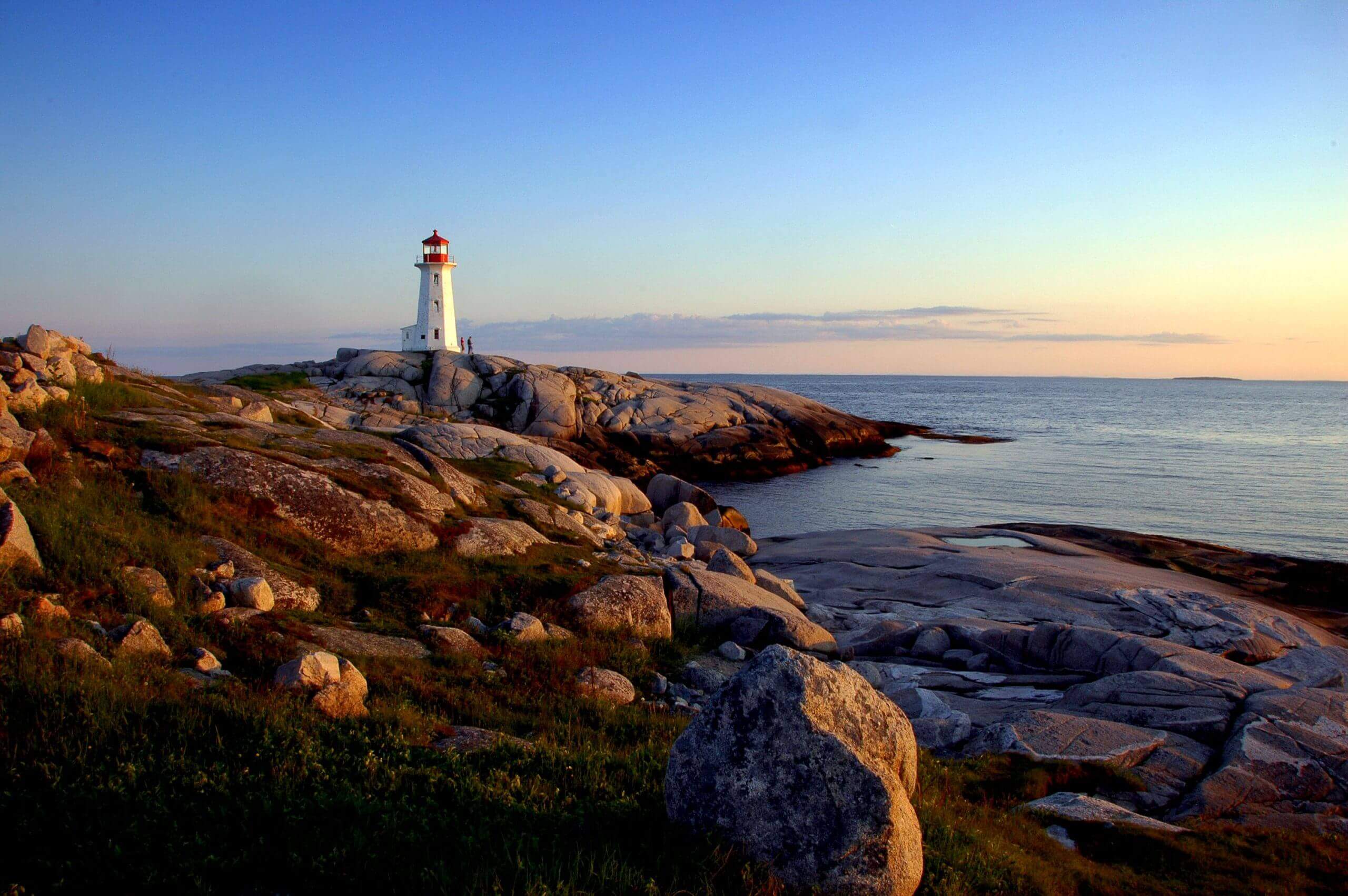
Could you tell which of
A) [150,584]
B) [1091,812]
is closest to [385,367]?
[150,584]

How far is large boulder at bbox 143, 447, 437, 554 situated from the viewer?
552 inches

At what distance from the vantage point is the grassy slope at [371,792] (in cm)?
521

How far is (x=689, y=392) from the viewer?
68.8 metres

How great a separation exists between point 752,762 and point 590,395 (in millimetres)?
58009

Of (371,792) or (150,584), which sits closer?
(371,792)

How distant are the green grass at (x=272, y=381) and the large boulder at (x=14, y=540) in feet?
136

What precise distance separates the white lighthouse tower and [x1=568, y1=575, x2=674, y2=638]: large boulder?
191ft

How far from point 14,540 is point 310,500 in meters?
5.13

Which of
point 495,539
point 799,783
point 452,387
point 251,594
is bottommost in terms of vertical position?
point 495,539

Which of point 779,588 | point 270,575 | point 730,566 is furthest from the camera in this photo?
point 730,566

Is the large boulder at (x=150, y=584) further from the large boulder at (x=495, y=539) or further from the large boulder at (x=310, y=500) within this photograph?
the large boulder at (x=495, y=539)

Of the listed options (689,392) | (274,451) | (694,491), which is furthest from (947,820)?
(689,392)

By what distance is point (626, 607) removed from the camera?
15109 mm

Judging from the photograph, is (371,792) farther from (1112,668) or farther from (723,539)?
(723,539)
